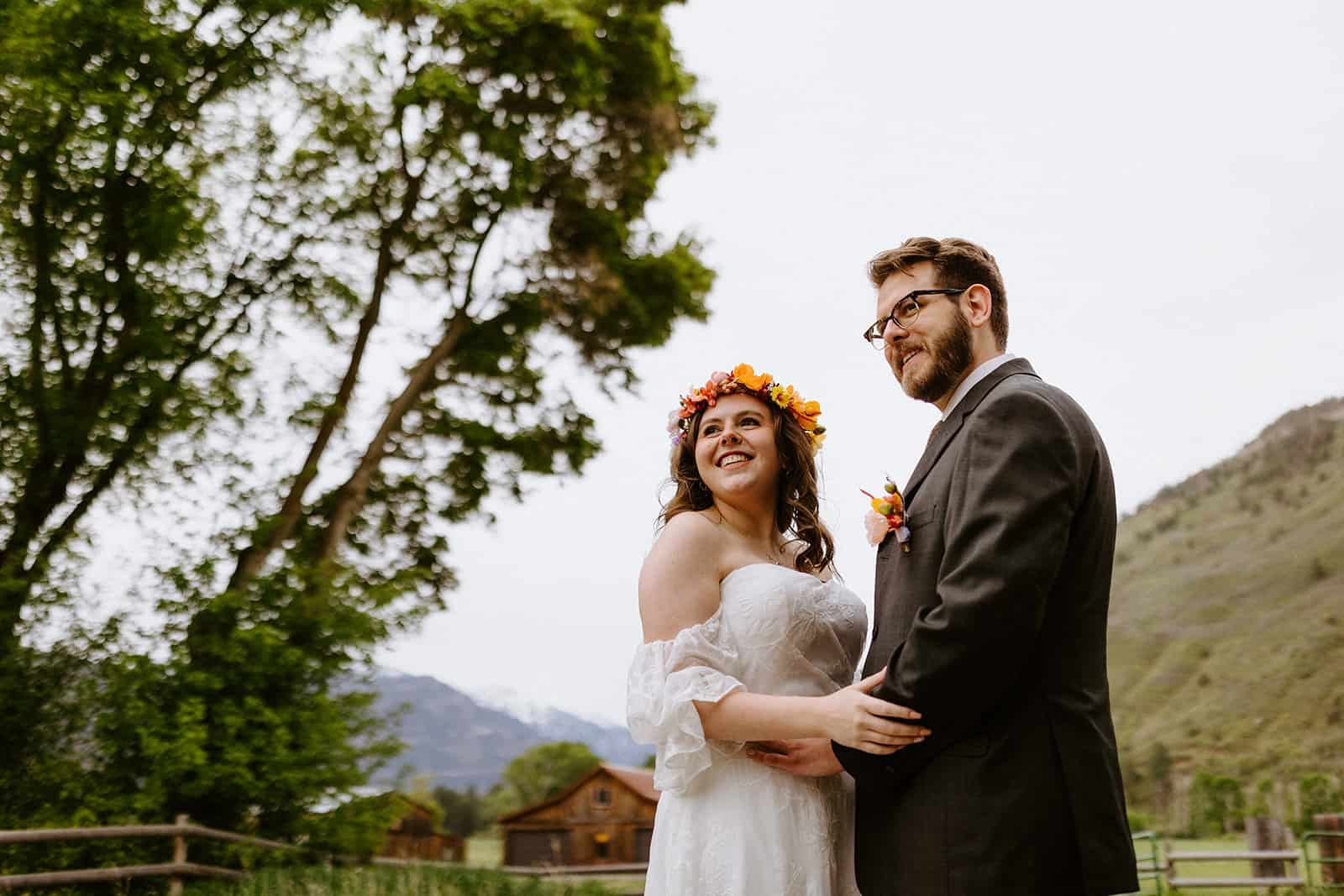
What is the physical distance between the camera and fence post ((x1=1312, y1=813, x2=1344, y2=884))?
37.7 feet

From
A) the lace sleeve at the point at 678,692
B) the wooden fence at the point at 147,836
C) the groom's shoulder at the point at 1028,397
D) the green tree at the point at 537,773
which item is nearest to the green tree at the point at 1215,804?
the green tree at the point at 537,773

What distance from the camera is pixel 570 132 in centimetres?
1360

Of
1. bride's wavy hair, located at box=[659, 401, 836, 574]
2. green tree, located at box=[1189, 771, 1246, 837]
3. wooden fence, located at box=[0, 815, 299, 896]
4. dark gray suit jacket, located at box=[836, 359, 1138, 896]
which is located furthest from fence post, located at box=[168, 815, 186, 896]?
green tree, located at box=[1189, 771, 1246, 837]

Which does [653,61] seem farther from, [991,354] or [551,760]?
[551,760]

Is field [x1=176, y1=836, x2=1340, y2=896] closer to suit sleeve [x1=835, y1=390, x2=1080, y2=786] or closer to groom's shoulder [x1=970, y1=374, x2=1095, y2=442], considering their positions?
suit sleeve [x1=835, y1=390, x2=1080, y2=786]

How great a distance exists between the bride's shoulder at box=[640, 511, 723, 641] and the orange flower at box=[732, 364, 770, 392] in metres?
0.55

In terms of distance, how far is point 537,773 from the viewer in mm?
33844

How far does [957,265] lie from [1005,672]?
1.06 m

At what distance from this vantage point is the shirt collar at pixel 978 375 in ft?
8.34

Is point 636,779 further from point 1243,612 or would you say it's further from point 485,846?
point 1243,612

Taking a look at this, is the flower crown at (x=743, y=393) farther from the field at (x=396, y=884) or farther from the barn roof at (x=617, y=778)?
the barn roof at (x=617, y=778)

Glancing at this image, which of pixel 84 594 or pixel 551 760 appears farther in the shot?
pixel 551 760

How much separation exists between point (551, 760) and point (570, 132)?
2503 centimetres

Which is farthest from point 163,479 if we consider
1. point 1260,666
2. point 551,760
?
point 1260,666
